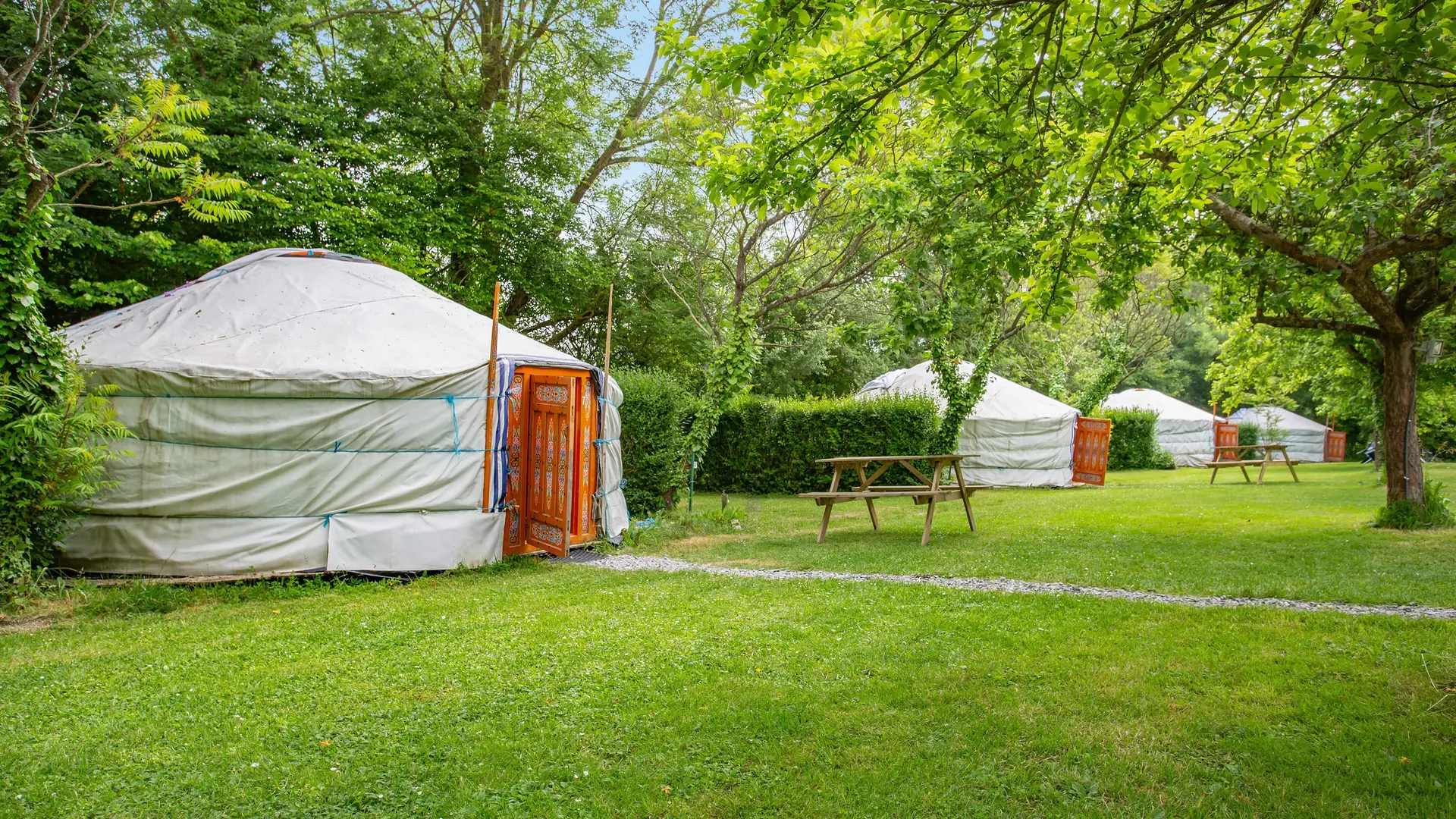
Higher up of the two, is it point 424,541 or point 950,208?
point 950,208

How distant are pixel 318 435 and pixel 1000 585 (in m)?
5.41

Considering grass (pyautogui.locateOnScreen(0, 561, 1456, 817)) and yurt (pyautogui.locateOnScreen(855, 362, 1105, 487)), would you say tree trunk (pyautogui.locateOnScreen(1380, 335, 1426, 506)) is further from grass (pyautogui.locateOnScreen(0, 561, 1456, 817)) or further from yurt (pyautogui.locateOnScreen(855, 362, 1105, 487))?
yurt (pyautogui.locateOnScreen(855, 362, 1105, 487))

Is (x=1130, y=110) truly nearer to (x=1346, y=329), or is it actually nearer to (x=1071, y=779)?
(x=1071, y=779)

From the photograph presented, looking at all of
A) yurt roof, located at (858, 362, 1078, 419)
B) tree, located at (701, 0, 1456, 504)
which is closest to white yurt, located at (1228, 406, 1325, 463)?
yurt roof, located at (858, 362, 1078, 419)

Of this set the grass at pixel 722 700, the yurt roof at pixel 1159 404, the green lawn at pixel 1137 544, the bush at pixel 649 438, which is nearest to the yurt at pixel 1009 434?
the green lawn at pixel 1137 544

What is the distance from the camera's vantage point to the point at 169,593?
5.66 m

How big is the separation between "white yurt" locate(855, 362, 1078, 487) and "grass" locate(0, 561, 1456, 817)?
35.7 ft

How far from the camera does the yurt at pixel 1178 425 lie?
23562 mm

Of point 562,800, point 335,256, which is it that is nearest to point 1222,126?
point 562,800

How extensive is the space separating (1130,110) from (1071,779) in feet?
10.2

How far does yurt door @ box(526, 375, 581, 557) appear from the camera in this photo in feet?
23.3

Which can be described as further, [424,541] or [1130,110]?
[424,541]

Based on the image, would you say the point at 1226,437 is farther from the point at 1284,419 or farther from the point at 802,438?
the point at 802,438

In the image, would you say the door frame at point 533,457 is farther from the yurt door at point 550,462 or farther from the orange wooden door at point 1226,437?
the orange wooden door at point 1226,437
